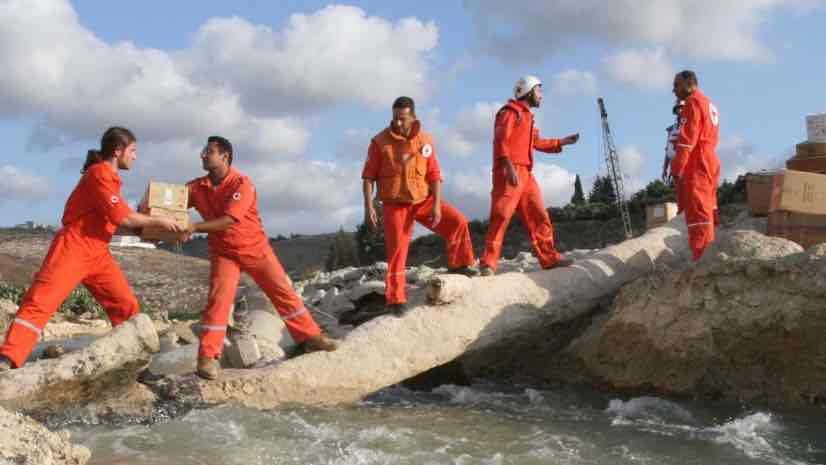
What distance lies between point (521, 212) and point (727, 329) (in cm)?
200

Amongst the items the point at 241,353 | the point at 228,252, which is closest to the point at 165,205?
the point at 228,252

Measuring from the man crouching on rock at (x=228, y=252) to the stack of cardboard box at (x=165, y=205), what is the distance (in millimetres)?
108

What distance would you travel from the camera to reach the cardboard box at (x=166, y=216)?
561cm

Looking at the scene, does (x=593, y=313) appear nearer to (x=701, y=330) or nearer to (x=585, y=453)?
(x=701, y=330)

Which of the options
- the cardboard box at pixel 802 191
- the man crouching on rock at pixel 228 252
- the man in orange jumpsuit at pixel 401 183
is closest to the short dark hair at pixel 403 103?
the man in orange jumpsuit at pixel 401 183

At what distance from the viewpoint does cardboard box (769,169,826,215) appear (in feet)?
23.0

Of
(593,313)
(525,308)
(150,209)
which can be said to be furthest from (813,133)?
(150,209)

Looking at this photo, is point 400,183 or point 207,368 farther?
point 400,183

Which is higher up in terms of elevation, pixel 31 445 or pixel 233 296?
pixel 233 296

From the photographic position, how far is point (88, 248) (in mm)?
5629

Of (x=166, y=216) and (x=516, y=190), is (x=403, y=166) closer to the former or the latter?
(x=516, y=190)

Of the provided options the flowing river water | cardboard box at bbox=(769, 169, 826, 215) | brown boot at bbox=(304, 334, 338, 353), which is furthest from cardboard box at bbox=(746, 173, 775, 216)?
brown boot at bbox=(304, 334, 338, 353)

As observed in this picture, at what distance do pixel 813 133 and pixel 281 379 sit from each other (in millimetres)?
5441

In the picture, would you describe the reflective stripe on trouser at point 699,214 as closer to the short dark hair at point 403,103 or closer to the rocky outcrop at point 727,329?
the rocky outcrop at point 727,329
